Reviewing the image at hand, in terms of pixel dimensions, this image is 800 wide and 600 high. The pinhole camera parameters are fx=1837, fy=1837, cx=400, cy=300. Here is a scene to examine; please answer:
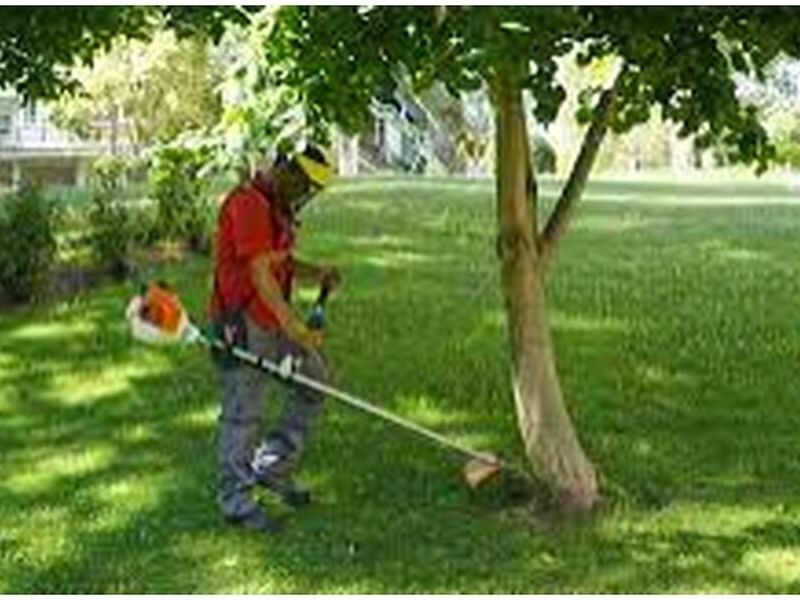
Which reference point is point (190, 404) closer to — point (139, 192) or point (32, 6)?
point (32, 6)

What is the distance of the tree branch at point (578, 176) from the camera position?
26.9 ft

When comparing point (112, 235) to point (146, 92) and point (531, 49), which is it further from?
point (146, 92)

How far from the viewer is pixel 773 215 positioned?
72.8ft

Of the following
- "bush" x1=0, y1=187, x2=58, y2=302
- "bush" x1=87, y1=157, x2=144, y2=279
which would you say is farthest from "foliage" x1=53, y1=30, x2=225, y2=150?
"bush" x1=0, y1=187, x2=58, y2=302

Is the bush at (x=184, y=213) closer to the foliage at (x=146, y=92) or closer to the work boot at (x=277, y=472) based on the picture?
the work boot at (x=277, y=472)

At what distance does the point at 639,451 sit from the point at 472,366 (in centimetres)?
202

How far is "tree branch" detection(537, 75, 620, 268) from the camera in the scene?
8203 millimetres

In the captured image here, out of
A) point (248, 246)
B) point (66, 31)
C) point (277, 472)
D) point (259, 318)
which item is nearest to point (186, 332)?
point (259, 318)

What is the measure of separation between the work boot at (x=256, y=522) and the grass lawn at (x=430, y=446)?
71 mm

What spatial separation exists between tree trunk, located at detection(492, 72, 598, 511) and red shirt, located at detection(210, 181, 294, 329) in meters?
0.99

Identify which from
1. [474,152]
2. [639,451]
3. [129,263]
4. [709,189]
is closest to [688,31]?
[639,451]

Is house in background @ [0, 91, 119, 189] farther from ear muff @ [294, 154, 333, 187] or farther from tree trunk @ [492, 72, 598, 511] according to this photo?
ear muff @ [294, 154, 333, 187]

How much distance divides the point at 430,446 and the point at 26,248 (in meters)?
5.44

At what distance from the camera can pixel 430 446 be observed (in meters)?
9.24
